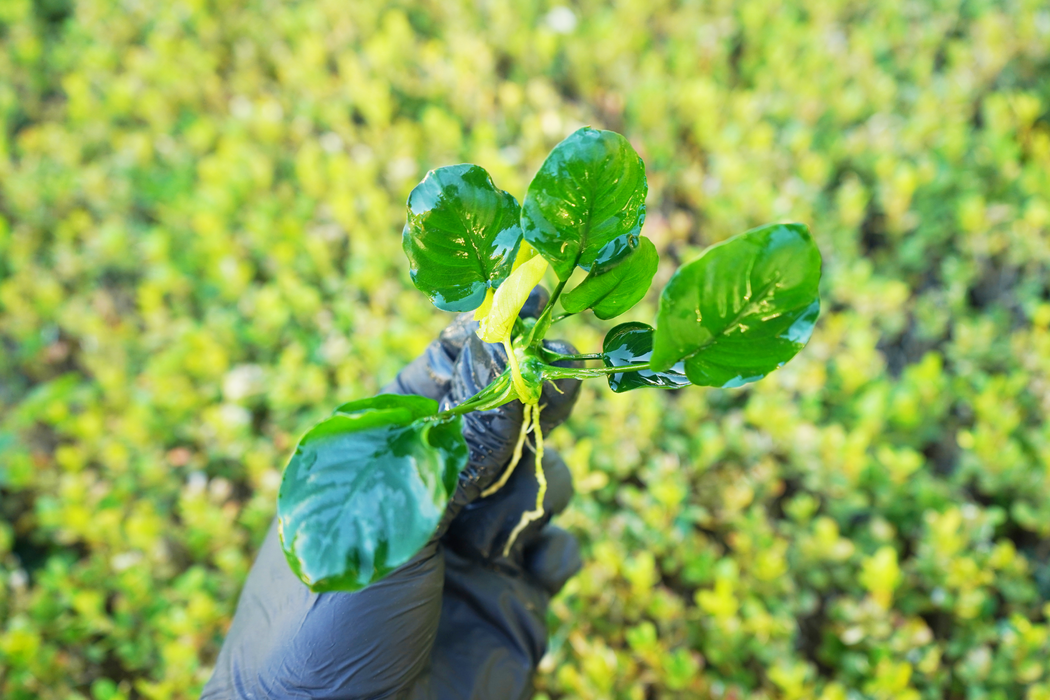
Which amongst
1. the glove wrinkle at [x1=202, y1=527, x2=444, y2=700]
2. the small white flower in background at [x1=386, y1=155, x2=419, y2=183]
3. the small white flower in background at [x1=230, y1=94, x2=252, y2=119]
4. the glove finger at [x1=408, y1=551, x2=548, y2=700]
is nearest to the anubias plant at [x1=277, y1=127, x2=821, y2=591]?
the glove wrinkle at [x1=202, y1=527, x2=444, y2=700]

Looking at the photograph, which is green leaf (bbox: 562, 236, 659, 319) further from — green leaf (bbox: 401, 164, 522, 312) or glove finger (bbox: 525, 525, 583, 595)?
glove finger (bbox: 525, 525, 583, 595)

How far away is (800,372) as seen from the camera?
1.42 m

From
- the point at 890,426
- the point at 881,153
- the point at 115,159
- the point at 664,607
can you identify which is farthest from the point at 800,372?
the point at 115,159

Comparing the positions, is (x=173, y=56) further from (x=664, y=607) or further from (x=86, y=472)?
(x=664, y=607)

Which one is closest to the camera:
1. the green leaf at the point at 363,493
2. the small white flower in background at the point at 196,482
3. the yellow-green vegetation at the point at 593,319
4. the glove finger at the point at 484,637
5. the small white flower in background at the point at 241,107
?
the green leaf at the point at 363,493

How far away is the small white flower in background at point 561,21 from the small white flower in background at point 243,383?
1521 millimetres

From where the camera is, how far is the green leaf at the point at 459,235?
497 millimetres

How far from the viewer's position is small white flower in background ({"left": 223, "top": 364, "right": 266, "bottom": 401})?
1494mm

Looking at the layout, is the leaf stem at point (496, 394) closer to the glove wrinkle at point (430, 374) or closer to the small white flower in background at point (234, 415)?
the glove wrinkle at point (430, 374)

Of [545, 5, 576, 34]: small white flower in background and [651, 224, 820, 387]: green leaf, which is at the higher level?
[545, 5, 576, 34]: small white flower in background

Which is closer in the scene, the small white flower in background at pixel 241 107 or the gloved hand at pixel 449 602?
the gloved hand at pixel 449 602

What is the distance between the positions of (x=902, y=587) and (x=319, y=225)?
161cm

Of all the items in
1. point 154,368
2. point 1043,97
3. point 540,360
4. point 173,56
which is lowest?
point 1043,97

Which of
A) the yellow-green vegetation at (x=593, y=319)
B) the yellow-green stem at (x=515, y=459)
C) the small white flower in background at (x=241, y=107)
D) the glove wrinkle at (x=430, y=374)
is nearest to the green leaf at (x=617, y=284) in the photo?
the yellow-green stem at (x=515, y=459)
